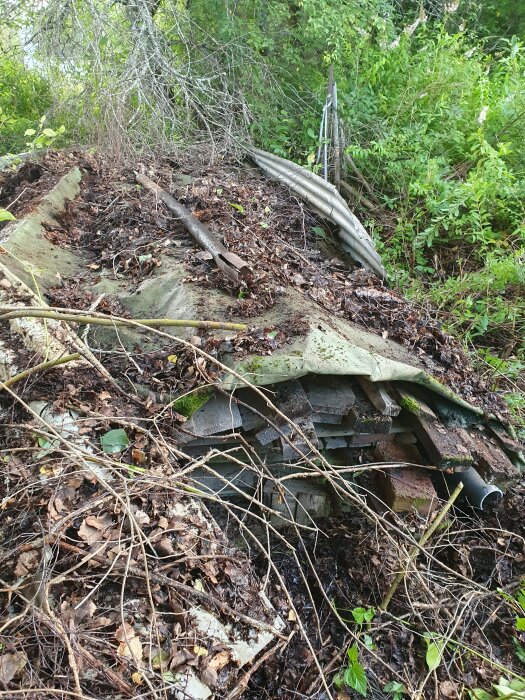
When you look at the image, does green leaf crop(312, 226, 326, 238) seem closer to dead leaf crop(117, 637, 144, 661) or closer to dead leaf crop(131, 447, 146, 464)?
dead leaf crop(131, 447, 146, 464)

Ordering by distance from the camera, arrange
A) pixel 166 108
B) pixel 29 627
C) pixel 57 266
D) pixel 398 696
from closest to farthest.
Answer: pixel 29 627 → pixel 398 696 → pixel 57 266 → pixel 166 108

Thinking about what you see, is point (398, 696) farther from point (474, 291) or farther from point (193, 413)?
point (474, 291)

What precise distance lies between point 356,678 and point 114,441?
1.40 meters

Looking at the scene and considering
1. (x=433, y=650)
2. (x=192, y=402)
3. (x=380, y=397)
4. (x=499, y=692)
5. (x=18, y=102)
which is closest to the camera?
(x=499, y=692)

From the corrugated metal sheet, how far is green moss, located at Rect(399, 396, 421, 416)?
1.79 m

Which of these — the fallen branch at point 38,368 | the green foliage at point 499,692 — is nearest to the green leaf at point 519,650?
the green foliage at point 499,692

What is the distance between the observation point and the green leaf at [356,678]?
6.28 ft

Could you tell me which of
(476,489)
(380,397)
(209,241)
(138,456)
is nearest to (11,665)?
(138,456)

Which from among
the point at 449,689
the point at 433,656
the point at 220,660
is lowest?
the point at 449,689

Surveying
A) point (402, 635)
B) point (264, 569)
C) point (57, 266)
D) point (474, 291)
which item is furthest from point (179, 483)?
point (474, 291)

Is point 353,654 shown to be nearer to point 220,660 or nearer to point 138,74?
point 220,660

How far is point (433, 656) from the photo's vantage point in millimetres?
2014

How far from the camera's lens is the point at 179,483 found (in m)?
1.84

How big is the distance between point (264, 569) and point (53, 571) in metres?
1.17
